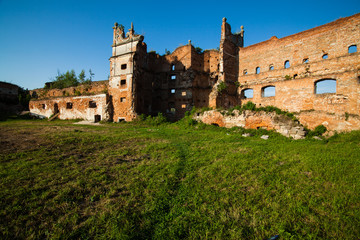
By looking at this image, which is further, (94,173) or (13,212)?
(94,173)

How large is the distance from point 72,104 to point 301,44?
25859 mm

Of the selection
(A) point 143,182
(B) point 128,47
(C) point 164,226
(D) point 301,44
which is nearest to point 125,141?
(A) point 143,182

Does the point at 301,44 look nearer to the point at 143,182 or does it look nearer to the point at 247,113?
the point at 247,113

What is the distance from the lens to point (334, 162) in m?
5.14

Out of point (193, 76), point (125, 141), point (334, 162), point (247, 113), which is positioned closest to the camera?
point (334, 162)

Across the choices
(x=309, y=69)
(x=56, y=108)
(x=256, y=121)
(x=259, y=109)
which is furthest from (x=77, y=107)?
(x=309, y=69)

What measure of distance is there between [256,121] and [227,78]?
353 inches

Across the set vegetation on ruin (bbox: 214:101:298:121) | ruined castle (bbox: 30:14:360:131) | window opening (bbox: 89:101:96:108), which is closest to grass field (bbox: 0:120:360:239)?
vegetation on ruin (bbox: 214:101:298:121)

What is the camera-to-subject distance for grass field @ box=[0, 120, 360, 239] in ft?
8.43

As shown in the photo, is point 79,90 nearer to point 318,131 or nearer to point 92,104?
point 92,104

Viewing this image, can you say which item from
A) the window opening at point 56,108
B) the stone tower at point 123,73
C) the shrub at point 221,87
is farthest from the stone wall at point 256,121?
the window opening at point 56,108

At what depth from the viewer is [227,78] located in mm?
18875

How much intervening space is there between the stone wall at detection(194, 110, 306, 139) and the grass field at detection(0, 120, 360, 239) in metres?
3.79

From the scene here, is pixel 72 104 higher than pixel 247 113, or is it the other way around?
pixel 72 104
